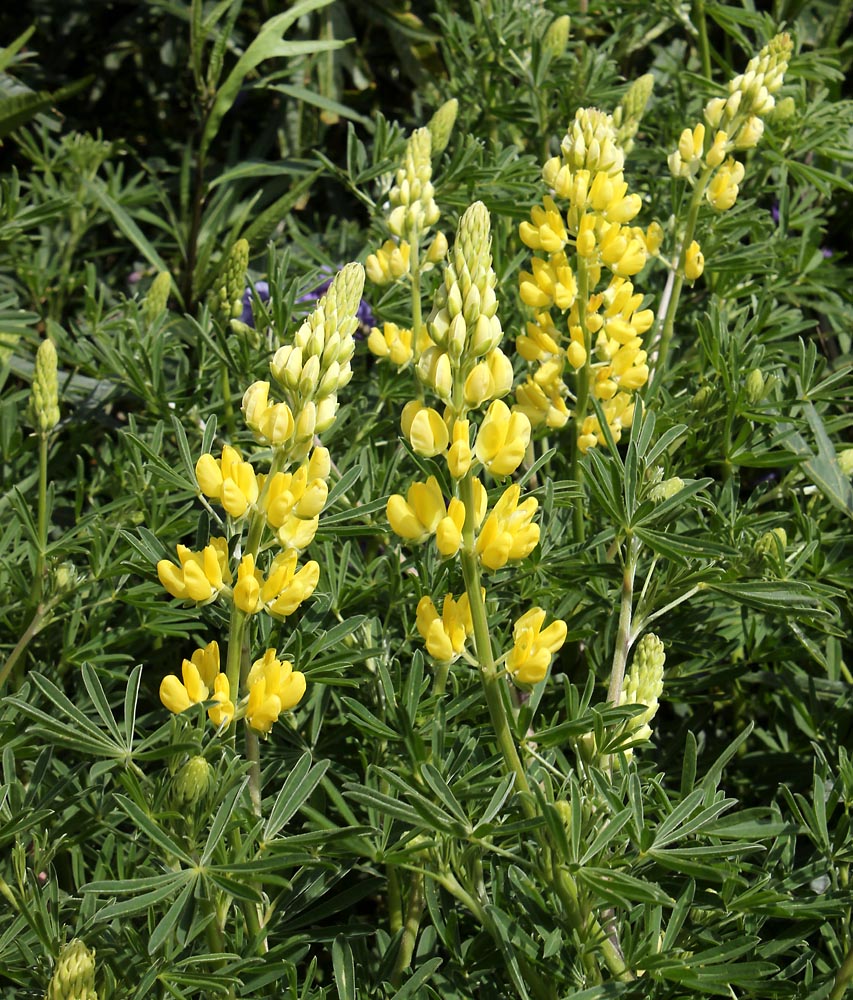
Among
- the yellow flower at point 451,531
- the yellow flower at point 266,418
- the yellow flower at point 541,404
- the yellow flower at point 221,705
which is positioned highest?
the yellow flower at point 266,418

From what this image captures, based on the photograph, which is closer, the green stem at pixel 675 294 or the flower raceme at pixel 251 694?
the flower raceme at pixel 251 694

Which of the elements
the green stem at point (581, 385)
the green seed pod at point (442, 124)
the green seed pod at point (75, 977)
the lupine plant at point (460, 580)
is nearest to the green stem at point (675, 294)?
the lupine plant at point (460, 580)

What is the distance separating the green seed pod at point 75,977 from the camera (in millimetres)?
991

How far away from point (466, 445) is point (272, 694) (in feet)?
1.00

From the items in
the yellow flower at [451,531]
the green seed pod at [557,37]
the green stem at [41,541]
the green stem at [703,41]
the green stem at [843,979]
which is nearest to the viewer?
the yellow flower at [451,531]

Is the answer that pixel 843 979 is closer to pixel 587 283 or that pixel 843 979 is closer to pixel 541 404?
pixel 541 404

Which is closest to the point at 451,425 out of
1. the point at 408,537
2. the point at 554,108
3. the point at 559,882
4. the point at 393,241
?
the point at 408,537

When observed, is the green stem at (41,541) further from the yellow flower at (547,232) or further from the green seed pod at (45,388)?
the yellow flower at (547,232)

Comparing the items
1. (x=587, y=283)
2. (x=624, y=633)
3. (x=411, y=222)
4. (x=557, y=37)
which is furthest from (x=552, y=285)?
(x=557, y=37)

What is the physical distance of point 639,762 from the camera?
1.40 metres

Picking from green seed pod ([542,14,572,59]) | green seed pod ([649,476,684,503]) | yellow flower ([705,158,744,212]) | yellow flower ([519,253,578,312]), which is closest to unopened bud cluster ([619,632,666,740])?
green seed pod ([649,476,684,503])

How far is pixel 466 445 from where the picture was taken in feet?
3.23

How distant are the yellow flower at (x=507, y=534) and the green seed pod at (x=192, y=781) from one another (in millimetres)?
321

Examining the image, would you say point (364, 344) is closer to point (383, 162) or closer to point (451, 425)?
point (383, 162)
